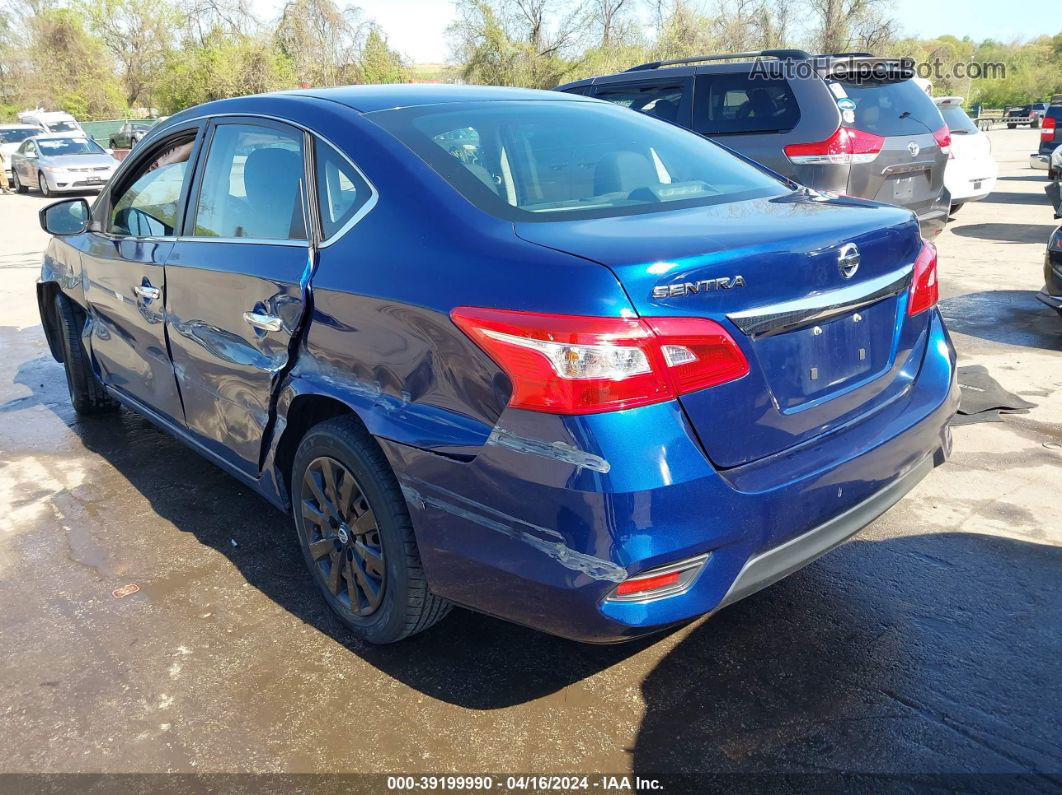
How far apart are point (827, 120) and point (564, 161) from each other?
14.7 ft

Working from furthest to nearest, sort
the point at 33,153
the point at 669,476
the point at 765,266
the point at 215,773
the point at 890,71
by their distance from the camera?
the point at 33,153
the point at 890,71
the point at 215,773
the point at 765,266
the point at 669,476

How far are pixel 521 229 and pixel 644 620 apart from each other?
105cm

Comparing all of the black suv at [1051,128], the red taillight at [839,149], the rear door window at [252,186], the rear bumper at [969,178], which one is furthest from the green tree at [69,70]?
the rear door window at [252,186]

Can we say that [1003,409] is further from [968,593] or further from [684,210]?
[684,210]

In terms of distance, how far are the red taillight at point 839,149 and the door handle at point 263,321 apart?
502 cm

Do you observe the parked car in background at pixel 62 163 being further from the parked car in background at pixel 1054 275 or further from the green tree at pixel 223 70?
the parked car in background at pixel 1054 275

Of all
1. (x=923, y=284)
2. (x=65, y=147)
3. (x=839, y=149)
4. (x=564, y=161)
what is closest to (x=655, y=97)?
(x=839, y=149)

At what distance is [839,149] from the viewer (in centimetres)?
667

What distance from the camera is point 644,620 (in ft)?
7.06

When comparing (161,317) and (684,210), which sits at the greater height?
(684,210)

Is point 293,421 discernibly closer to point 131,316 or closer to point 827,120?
point 131,316

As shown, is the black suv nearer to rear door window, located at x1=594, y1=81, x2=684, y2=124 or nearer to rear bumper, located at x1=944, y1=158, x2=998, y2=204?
rear bumper, located at x1=944, y1=158, x2=998, y2=204

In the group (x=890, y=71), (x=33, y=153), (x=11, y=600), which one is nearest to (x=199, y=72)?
(x=33, y=153)

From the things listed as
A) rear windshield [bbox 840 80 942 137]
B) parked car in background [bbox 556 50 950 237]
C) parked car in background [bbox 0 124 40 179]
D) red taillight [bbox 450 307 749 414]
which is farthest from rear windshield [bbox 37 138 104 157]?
red taillight [bbox 450 307 749 414]
